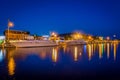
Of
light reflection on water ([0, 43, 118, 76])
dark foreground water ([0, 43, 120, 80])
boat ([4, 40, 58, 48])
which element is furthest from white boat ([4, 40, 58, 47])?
dark foreground water ([0, 43, 120, 80])

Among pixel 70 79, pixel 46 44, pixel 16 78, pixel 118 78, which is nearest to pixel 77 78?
pixel 70 79

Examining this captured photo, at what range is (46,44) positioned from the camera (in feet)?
317

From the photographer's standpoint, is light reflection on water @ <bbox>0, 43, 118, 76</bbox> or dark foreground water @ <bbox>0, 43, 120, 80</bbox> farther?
light reflection on water @ <bbox>0, 43, 118, 76</bbox>

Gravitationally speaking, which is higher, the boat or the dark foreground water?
the boat

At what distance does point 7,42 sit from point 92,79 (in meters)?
62.6

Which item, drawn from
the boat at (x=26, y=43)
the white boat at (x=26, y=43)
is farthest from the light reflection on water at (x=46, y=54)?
the white boat at (x=26, y=43)

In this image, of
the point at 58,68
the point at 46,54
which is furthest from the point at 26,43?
the point at 58,68

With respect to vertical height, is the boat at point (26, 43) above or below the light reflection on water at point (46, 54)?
above

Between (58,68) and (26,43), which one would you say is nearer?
(58,68)

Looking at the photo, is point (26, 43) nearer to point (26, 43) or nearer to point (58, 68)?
point (26, 43)

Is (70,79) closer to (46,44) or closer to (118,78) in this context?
(118,78)

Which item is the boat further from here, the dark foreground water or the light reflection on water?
→ the dark foreground water

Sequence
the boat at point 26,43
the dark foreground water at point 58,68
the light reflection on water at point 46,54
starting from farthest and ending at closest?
the boat at point 26,43
the light reflection on water at point 46,54
the dark foreground water at point 58,68

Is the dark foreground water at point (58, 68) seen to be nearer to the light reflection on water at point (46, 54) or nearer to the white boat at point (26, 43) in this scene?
the light reflection on water at point (46, 54)
